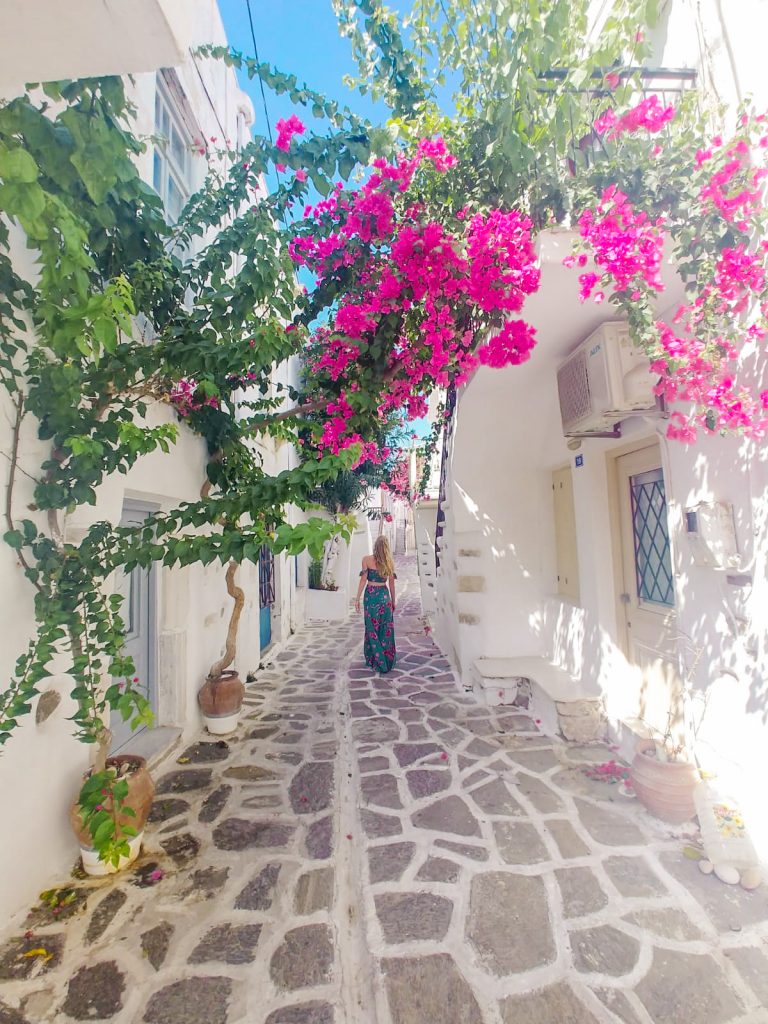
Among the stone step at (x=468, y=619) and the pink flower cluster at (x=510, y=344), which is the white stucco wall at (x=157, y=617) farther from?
the stone step at (x=468, y=619)

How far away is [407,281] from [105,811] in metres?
3.64

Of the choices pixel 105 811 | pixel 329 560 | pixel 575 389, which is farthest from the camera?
pixel 329 560

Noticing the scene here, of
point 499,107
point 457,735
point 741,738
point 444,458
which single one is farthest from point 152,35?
point 444,458

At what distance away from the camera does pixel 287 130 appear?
3.19m

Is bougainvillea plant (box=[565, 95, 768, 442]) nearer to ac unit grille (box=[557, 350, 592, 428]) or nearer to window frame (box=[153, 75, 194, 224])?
ac unit grille (box=[557, 350, 592, 428])

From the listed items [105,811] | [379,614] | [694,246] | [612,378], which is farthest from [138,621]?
[694,246]

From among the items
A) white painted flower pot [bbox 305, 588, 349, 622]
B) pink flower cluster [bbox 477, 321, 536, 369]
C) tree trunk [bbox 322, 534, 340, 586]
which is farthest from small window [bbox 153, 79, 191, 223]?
white painted flower pot [bbox 305, 588, 349, 622]

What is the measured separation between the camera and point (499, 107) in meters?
2.74

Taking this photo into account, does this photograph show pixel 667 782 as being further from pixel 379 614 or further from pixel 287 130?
pixel 287 130

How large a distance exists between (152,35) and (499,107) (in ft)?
7.11

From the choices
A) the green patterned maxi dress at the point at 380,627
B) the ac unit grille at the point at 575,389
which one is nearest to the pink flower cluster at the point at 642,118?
the ac unit grille at the point at 575,389

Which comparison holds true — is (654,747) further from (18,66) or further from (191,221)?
(191,221)

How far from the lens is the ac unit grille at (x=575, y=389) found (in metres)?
3.61

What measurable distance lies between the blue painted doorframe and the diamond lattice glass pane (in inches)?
226
